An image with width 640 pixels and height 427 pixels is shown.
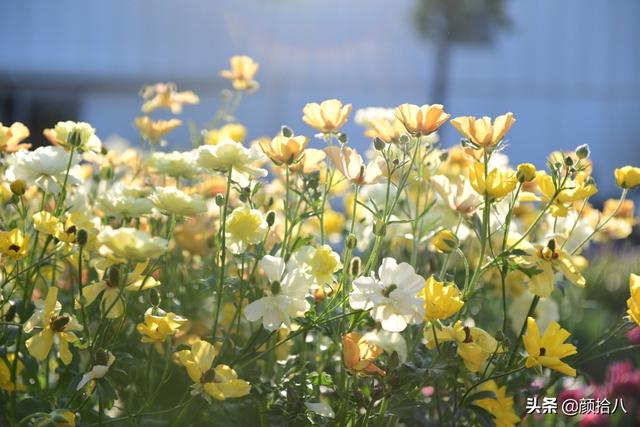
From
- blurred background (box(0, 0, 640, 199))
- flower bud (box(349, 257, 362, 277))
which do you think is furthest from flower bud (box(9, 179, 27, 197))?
blurred background (box(0, 0, 640, 199))

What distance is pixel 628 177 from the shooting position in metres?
0.97

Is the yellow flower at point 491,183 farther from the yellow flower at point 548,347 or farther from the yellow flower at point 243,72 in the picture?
the yellow flower at point 243,72

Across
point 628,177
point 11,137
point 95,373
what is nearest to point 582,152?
point 628,177

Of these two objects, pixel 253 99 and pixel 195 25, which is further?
pixel 195 25

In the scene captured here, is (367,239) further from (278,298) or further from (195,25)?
(195,25)

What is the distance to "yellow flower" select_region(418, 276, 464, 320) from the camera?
0.83m

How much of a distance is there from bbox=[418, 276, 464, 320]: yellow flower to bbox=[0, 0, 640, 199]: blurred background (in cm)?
1178

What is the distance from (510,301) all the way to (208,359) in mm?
804

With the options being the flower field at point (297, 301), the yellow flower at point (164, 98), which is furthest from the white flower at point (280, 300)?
the yellow flower at point (164, 98)

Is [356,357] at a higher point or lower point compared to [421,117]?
lower

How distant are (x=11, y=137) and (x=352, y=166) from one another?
40cm

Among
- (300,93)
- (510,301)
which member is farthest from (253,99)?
(510,301)

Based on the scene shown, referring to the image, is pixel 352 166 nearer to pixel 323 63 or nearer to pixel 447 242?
pixel 447 242

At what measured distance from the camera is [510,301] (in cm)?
152
